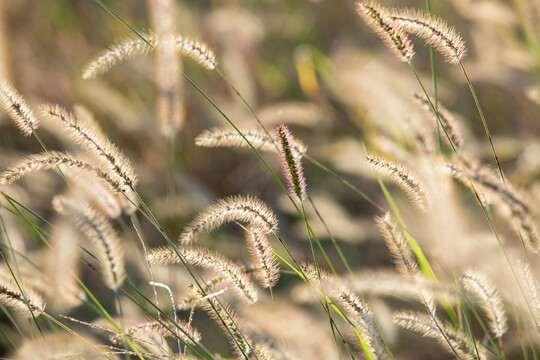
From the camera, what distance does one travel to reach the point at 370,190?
3055 millimetres

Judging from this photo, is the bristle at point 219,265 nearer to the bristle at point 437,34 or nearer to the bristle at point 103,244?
the bristle at point 103,244

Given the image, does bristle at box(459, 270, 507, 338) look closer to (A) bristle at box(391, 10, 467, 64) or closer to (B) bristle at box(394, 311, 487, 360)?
(B) bristle at box(394, 311, 487, 360)

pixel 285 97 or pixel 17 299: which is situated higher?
pixel 285 97

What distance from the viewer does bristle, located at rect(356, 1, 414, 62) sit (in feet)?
3.95

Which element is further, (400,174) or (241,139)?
(241,139)

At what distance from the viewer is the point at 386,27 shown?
121cm

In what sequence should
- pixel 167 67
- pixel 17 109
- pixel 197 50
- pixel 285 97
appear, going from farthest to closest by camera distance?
pixel 285 97 → pixel 167 67 → pixel 197 50 → pixel 17 109

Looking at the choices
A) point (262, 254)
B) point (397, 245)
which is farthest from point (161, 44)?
point (397, 245)

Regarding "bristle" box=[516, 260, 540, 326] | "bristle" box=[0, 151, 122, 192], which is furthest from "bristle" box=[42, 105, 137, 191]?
"bristle" box=[516, 260, 540, 326]

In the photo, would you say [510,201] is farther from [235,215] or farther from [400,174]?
[235,215]

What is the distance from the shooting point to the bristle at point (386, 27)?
120 cm

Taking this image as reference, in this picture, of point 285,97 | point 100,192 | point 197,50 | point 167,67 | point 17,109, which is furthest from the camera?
point 285,97

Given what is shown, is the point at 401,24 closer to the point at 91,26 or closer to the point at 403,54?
the point at 403,54

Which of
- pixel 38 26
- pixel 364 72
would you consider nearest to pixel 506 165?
pixel 364 72
